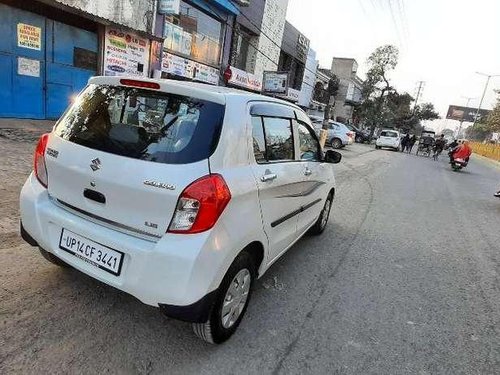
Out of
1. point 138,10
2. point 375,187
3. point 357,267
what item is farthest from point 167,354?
point 138,10

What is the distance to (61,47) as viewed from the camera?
11.1m

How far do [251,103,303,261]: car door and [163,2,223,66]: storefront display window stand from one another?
492 inches

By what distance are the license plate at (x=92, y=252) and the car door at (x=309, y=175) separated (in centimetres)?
201

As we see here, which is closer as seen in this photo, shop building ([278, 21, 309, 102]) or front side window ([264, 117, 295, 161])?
front side window ([264, 117, 295, 161])

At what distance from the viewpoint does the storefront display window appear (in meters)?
15.0

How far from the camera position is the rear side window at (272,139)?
2912mm

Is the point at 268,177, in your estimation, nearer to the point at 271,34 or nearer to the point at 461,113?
the point at 271,34

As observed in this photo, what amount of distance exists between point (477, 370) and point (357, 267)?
1.80m

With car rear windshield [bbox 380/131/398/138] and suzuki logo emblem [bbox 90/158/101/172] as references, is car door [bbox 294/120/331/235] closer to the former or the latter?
suzuki logo emblem [bbox 90/158/101/172]

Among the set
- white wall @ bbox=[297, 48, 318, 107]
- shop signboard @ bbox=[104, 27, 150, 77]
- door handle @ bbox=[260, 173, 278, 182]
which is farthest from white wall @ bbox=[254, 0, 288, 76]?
door handle @ bbox=[260, 173, 278, 182]

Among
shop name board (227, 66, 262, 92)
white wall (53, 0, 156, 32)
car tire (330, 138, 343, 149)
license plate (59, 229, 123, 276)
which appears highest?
white wall (53, 0, 156, 32)

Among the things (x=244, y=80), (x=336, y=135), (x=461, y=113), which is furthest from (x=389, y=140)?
(x=461, y=113)

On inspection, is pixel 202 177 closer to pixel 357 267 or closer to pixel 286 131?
pixel 286 131

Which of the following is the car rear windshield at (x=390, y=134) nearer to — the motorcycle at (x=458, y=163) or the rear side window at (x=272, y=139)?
the motorcycle at (x=458, y=163)
